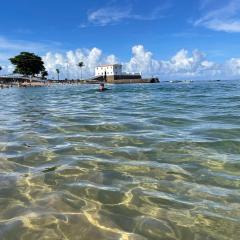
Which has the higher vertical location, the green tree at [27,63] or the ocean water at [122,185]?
the green tree at [27,63]

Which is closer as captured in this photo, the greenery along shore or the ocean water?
the ocean water

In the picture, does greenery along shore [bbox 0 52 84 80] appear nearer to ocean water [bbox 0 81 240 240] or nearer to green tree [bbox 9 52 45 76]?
green tree [bbox 9 52 45 76]

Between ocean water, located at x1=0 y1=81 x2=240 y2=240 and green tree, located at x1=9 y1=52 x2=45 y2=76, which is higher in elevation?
green tree, located at x1=9 y1=52 x2=45 y2=76

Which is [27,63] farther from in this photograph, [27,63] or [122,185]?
[122,185]

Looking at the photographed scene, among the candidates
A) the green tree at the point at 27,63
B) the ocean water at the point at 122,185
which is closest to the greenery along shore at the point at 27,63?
the green tree at the point at 27,63

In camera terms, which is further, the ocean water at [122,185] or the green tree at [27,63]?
the green tree at [27,63]

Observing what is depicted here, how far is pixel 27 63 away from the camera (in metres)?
157

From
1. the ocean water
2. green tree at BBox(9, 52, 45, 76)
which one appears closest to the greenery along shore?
green tree at BBox(9, 52, 45, 76)

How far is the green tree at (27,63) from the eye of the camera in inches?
6152

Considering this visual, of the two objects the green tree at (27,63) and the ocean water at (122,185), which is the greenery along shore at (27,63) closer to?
the green tree at (27,63)

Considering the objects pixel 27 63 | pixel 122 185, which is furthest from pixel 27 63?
pixel 122 185

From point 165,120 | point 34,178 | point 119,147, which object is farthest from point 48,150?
point 165,120

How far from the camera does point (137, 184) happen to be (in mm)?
6961

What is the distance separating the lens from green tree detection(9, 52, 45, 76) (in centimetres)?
15625
